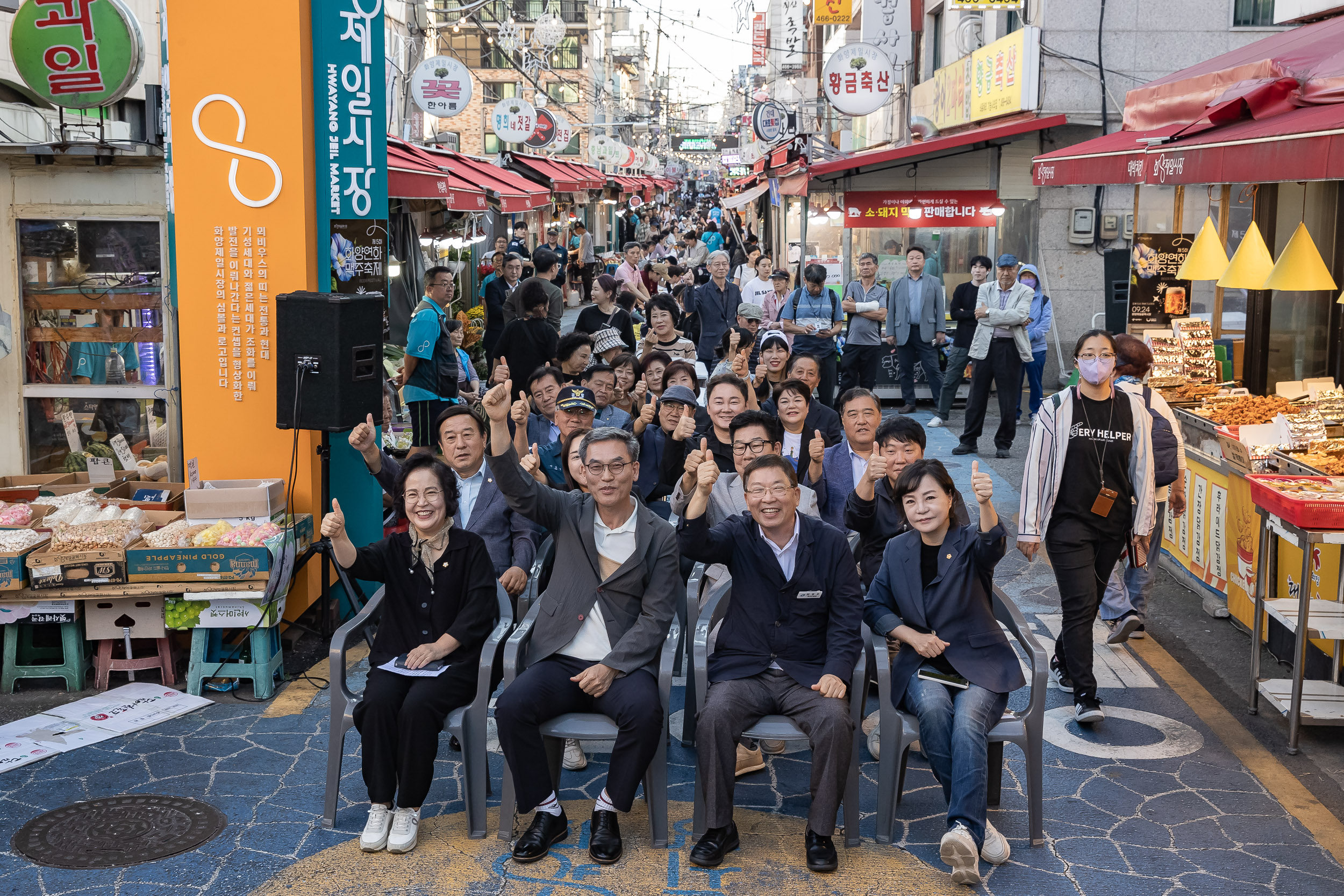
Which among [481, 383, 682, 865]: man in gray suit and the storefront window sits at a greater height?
the storefront window

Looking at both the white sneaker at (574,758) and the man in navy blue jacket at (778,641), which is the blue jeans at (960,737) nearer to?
the man in navy blue jacket at (778,641)

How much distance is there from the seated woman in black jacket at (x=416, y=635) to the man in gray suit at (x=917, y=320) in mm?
10161

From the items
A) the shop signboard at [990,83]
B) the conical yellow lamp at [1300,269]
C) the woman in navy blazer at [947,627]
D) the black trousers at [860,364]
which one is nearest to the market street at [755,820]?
the woman in navy blazer at [947,627]

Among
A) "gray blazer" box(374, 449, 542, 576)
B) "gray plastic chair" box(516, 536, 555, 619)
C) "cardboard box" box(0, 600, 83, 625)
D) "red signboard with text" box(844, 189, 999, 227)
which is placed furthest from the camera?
"red signboard with text" box(844, 189, 999, 227)

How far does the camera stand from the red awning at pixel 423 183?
10.6 metres

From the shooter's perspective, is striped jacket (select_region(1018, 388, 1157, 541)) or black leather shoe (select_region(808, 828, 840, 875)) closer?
black leather shoe (select_region(808, 828, 840, 875))

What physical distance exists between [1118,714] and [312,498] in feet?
14.9

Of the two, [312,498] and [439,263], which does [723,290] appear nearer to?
[439,263]

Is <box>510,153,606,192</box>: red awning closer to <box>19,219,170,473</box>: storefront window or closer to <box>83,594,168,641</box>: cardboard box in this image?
<box>19,219,170,473</box>: storefront window

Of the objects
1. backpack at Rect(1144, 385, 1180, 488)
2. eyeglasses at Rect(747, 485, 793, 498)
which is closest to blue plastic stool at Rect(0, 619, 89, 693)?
eyeglasses at Rect(747, 485, 793, 498)

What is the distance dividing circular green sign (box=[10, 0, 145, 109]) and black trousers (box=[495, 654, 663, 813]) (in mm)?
5035

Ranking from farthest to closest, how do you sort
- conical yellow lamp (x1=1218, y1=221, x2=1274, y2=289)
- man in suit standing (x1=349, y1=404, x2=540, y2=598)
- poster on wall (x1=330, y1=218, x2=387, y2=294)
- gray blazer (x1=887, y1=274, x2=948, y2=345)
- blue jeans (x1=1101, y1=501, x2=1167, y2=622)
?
gray blazer (x1=887, y1=274, x2=948, y2=345), conical yellow lamp (x1=1218, y1=221, x2=1274, y2=289), poster on wall (x1=330, y1=218, x2=387, y2=294), blue jeans (x1=1101, y1=501, x2=1167, y2=622), man in suit standing (x1=349, y1=404, x2=540, y2=598)

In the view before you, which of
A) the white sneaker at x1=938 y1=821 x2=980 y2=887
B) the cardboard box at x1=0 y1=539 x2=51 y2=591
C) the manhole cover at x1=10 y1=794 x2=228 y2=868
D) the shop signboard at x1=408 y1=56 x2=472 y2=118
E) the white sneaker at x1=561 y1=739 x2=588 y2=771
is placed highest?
the shop signboard at x1=408 y1=56 x2=472 y2=118

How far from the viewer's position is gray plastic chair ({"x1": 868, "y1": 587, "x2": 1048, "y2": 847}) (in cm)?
477
